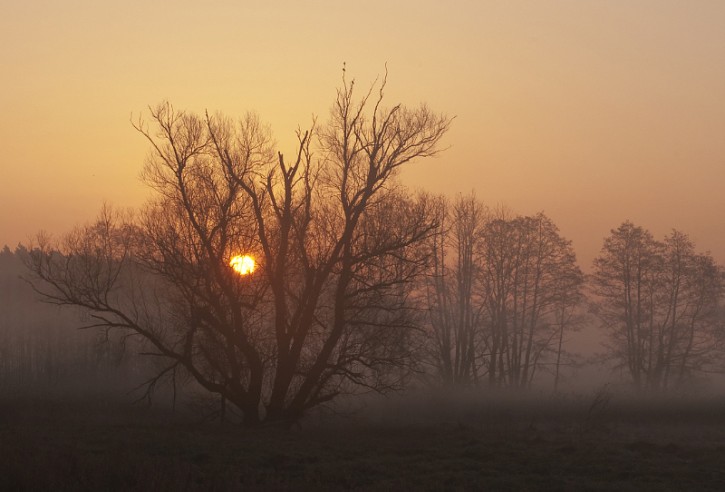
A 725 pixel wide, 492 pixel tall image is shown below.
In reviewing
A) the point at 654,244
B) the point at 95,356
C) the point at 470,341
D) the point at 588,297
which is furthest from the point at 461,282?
the point at 95,356

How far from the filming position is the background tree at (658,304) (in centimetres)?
5138

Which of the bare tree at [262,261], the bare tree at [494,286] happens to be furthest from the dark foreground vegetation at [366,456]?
the bare tree at [494,286]

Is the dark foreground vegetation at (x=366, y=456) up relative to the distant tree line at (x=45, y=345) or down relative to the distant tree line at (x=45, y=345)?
down

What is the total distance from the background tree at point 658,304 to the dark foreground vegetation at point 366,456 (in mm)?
23371

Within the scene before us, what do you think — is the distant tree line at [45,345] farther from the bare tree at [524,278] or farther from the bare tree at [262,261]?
the bare tree at [524,278]

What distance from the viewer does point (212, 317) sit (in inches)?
1017

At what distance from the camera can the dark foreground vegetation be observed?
13758 mm

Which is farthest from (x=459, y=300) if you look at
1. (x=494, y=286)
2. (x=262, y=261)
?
(x=262, y=261)

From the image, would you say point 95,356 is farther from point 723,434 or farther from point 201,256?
point 723,434

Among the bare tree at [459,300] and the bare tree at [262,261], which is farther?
the bare tree at [459,300]

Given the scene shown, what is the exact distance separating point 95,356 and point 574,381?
38894mm

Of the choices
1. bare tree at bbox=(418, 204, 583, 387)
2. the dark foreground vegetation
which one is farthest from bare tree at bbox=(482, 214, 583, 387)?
the dark foreground vegetation

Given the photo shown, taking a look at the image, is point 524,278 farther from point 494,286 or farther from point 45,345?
point 45,345

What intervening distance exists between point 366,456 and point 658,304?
39981mm
